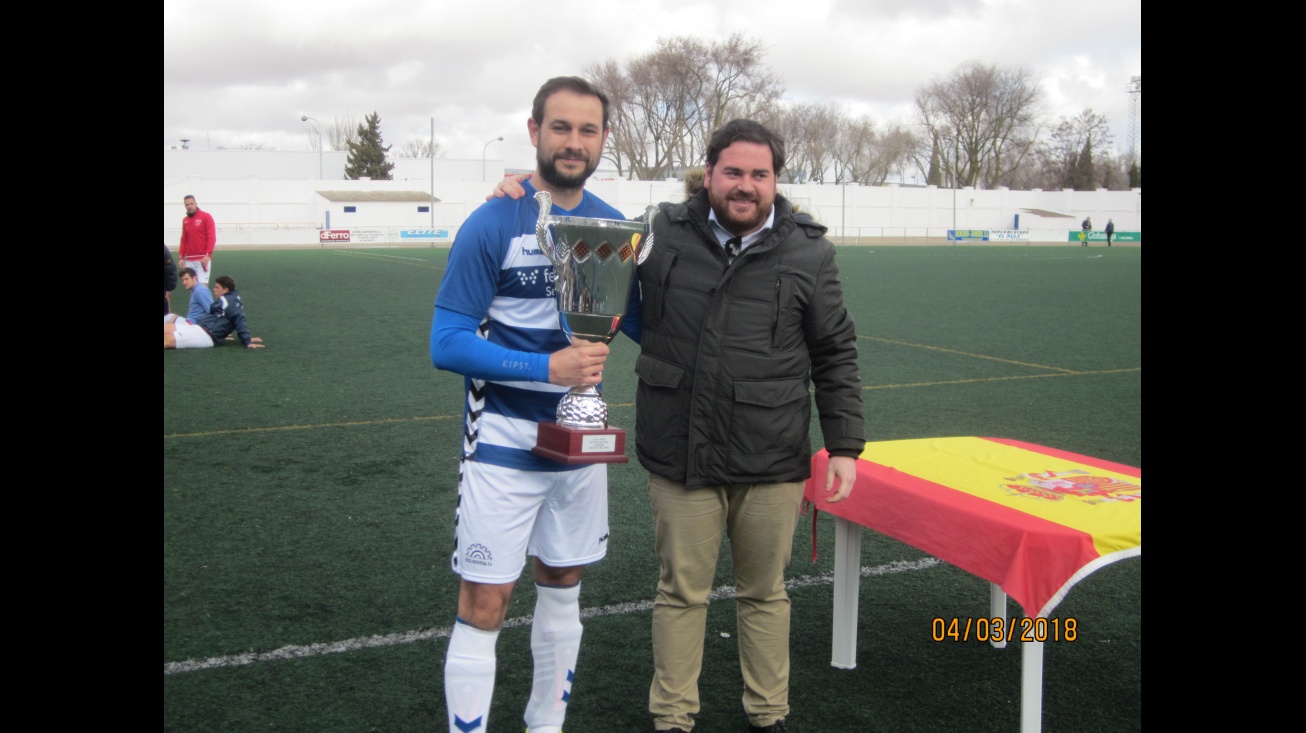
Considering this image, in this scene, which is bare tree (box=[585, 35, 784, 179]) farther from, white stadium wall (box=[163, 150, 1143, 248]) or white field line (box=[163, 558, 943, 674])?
white field line (box=[163, 558, 943, 674])

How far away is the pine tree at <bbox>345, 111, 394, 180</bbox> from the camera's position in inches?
3083

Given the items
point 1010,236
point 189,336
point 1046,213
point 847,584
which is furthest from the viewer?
point 1046,213

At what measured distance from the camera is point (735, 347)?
10.1 ft

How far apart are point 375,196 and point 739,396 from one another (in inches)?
2429

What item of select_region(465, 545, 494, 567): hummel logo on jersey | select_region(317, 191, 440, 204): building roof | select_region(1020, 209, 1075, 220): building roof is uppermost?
select_region(1020, 209, 1075, 220): building roof

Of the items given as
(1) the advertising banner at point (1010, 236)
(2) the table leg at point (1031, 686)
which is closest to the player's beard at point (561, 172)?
(2) the table leg at point (1031, 686)

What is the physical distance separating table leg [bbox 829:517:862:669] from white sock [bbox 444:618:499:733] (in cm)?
140

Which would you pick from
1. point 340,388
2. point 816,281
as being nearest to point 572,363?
point 816,281

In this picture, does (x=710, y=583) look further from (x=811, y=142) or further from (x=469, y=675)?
(x=811, y=142)

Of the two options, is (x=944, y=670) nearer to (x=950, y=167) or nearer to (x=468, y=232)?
(x=468, y=232)

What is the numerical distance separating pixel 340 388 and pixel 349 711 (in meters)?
6.45

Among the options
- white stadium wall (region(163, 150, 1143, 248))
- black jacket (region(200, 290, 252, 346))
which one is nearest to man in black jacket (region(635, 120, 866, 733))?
black jacket (region(200, 290, 252, 346))
